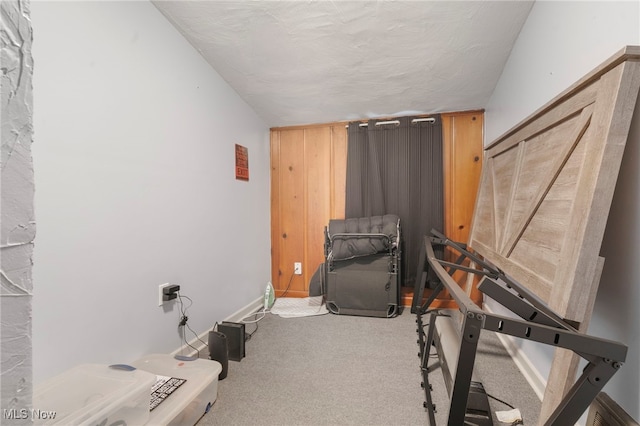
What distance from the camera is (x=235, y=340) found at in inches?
70.5

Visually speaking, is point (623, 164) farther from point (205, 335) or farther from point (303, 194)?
point (303, 194)

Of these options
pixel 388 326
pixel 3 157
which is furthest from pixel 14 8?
pixel 388 326

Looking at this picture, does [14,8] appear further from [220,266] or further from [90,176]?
[220,266]

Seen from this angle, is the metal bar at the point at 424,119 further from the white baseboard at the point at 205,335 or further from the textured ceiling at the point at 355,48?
the white baseboard at the point at 205,335

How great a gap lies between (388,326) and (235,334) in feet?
4.25

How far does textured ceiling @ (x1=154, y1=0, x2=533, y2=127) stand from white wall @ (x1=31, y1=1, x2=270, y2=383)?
0.98ft

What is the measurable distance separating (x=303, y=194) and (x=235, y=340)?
1788 millimetres

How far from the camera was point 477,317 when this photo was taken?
614 millimetres

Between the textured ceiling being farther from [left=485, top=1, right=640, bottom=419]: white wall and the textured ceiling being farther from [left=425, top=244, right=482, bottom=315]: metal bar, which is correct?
[left=425, top=244, right=482, bottom=315]: metal bar

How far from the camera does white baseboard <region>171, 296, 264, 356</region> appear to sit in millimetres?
1739

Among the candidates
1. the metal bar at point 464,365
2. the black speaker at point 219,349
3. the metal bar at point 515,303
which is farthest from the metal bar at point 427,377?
the black speaker at point 219,349

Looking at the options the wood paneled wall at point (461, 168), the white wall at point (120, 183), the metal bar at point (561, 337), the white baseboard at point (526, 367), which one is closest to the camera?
the metal bar at point (561, 337)

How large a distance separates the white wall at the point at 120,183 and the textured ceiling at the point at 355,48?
0.98ft

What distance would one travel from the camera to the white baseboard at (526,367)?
142 centimetres
